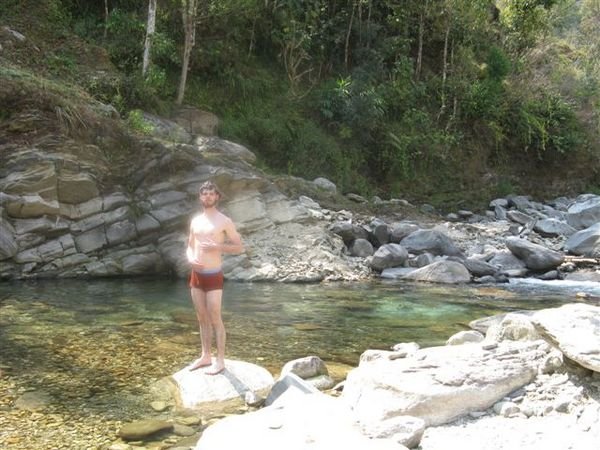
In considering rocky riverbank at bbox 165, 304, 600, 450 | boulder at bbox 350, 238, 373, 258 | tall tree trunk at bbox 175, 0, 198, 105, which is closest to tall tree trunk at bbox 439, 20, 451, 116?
tall tree trunk at bbox 175, 0, 198, 105

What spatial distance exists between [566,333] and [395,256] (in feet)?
28.5

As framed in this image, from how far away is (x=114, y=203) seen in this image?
41.1 feet

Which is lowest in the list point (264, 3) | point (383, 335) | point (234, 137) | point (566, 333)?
point (383, 335)

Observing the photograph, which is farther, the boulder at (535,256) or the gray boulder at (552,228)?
the gray boulder at (552,228)

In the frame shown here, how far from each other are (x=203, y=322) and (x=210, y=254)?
67 centimetres

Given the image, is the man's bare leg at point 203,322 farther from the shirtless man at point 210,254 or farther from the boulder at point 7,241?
the boulder at point 7,241

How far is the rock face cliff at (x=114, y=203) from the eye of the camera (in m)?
11.6

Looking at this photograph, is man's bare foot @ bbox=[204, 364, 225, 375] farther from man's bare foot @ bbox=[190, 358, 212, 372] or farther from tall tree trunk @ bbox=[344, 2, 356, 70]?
tall tree trunk @ bbox=[344, 2, 356, 70]

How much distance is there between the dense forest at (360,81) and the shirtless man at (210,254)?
35.5 feet

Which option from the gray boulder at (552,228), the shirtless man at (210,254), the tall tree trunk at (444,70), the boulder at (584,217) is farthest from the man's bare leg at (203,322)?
the tall tree trunk at (444,70)

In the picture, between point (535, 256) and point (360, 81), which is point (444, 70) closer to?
point (360, 81)

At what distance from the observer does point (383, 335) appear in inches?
314

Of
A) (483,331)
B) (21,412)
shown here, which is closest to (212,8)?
(483,331)

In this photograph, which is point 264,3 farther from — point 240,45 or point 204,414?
point 204,414
